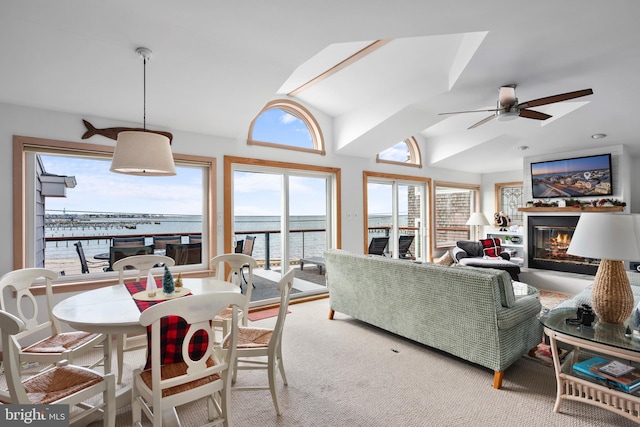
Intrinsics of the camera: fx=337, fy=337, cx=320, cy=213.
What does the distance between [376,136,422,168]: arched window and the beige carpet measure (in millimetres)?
3684

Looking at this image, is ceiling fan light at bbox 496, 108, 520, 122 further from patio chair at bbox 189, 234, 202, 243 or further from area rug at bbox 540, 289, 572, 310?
patio chair at bbox 189, 234, 202, 243

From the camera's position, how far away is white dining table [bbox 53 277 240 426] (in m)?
1.78

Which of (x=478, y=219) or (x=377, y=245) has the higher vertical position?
(x=478, y=219)

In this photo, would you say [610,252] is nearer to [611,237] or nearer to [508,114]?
[611,237]

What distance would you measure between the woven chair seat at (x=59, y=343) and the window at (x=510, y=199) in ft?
26.1

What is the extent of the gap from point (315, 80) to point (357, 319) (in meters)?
2.98

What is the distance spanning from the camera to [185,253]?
13.5 feet

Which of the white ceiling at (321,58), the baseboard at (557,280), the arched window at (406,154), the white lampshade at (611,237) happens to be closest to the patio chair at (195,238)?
the white ceiling at (321,58)

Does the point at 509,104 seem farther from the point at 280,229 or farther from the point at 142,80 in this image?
the point at 142,80

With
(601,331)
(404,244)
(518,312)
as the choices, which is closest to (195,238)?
(518,312)

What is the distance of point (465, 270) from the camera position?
274 cm

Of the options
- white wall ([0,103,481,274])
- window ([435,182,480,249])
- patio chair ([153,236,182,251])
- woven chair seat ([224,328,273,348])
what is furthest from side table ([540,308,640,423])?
window ([435,182,480,249])

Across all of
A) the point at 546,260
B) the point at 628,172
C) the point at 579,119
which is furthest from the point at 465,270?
the point at 628,172

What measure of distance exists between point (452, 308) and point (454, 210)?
555 centimetres
